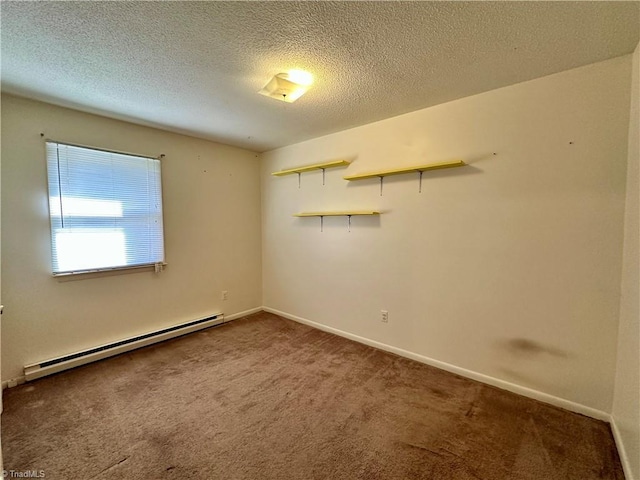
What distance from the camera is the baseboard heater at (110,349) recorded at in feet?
7.81

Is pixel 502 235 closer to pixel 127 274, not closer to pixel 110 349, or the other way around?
pixel 127 274

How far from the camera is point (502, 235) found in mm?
2199

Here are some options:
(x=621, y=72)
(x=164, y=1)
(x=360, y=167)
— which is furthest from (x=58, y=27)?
(x=621, y=72)

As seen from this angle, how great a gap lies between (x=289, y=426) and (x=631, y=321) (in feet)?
7.18

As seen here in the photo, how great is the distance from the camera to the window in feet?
8.11

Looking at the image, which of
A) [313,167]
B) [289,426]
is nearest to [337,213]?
[313,167]

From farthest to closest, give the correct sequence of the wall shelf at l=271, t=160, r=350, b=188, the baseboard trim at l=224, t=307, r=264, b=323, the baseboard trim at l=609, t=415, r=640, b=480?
the baseboard trim at l=224, t=307, r=264, b=323 < the wall shelf at l=271, t=160, r=350, b=188 < the baseboard trim at l=609, t=415, r=640, b=480

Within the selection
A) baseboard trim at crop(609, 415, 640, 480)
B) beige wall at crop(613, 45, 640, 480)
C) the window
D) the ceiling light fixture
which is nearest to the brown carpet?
baseboard trim at crop(609, 415, 640, 480)

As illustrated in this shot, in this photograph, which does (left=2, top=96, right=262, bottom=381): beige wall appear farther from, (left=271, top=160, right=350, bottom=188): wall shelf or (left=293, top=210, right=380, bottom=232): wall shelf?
(left=293, top=210, right=380, bottom=232): wall shelf

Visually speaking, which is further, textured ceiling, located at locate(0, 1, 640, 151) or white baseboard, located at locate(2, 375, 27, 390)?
white baseboard, located at locate(2, 375, 27, 390)

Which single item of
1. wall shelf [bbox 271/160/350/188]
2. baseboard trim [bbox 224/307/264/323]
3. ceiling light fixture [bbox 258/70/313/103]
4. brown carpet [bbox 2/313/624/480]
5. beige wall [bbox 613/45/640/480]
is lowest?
brown carpet [bbox 2/313/624/480]

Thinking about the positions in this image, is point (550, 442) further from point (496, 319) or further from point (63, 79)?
point (63, 79)

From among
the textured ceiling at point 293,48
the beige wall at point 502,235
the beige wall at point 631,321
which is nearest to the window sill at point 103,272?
the textured ceiling at point 293,48

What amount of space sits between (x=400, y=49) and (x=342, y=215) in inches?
70.3
